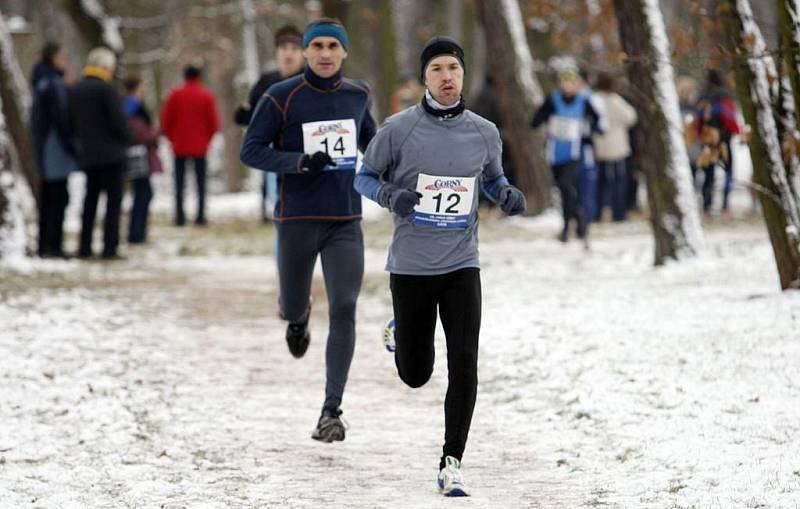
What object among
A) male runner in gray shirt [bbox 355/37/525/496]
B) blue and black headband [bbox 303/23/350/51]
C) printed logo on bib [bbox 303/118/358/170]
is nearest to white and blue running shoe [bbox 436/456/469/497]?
male runner in gray shirt [bbox 355/37/525/496]

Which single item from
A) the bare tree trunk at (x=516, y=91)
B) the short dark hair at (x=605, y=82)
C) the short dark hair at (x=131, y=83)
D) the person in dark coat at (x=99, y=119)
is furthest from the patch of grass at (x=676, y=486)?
the bare tree trunk at (x=516, y=91)

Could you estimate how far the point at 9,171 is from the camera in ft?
48.1

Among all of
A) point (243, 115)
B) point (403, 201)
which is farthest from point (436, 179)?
point (243, 115)

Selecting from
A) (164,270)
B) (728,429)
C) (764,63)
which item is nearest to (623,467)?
(728,429)

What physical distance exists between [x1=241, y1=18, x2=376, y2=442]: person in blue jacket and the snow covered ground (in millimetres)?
905

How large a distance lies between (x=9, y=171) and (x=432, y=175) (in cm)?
967

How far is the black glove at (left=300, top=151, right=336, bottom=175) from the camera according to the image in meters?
7.07

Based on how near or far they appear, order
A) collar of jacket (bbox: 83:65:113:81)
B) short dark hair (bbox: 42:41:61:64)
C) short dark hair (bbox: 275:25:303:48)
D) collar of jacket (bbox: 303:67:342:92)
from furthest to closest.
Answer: short dark hair (bbox: 42:41:61:64)
collar of jacket (bbox: 83:65:113:81)
short dark hair (bbox: 275:25:303:48)
collar of jacket (bbox: 303:67:342:92)

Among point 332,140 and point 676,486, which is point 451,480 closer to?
point 676,486

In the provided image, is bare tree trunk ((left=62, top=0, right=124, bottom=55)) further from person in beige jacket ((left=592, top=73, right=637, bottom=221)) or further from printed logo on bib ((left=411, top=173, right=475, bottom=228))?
printed logo on bib ((left=411, top=173, right=475, bottom=228))

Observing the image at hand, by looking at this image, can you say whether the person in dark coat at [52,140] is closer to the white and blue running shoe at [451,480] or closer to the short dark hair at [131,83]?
the short dark hair at [131,83]

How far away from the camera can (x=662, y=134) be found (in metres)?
12.9

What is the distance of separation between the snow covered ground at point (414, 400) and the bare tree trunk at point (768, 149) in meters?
0.34

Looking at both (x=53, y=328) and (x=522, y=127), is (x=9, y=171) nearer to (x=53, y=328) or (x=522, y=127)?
(x=53, y=328)
